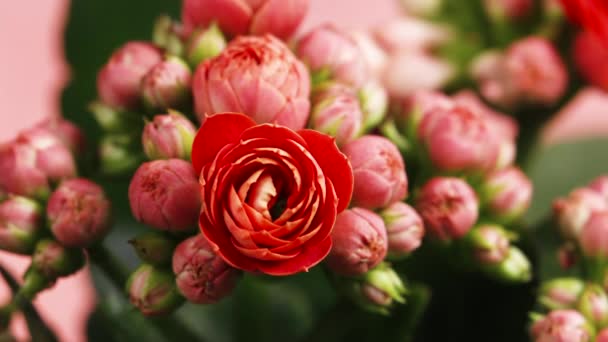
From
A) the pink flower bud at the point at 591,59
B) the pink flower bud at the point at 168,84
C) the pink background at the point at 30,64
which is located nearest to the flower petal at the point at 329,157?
the pink flower bud at the point at 168,84

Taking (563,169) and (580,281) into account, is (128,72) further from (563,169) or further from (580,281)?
(563,169)

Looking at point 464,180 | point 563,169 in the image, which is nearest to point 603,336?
point 464,180

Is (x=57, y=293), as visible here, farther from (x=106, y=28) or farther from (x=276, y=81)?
(x=276, y=81)

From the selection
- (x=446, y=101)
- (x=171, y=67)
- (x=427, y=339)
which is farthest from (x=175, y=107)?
(x=427, y=339)

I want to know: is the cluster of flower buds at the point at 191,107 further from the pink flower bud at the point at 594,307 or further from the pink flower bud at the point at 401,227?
the pink flower bud at the point at 594,307

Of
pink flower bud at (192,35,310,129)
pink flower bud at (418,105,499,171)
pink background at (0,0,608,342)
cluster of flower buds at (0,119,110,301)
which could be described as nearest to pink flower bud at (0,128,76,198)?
cluster of flower buds at (0,119,110,301)

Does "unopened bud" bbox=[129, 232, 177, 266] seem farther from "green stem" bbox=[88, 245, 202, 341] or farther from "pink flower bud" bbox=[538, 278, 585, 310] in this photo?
"pink flower bud" bbox=[538, 278, 585, 310]
